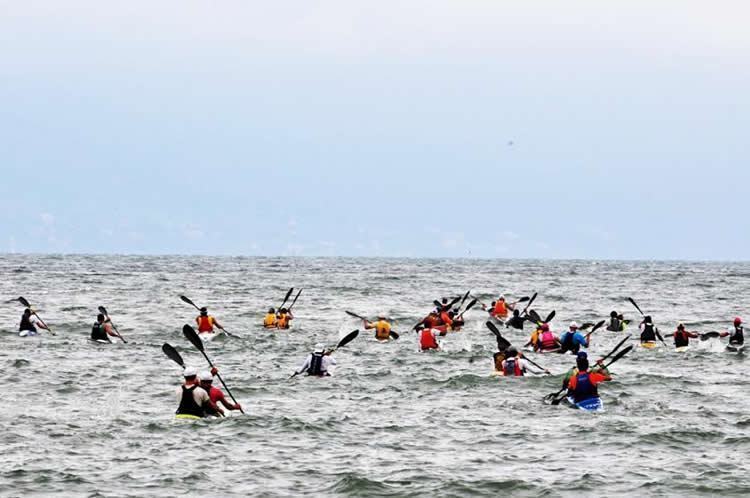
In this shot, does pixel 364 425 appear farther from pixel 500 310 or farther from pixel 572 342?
pixel 500 310

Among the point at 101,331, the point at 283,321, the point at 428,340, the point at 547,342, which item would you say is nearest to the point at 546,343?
the point at 547,342

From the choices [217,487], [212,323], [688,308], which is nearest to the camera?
[217,487]

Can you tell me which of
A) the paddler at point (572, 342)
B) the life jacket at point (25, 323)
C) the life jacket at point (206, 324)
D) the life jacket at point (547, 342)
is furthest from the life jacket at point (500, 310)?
the life jacket at point (25, 323)

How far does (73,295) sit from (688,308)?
37138 mm

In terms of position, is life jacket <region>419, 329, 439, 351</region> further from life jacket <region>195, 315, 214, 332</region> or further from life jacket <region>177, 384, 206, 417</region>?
life jacket <region>177, 384, 206, 417</region>

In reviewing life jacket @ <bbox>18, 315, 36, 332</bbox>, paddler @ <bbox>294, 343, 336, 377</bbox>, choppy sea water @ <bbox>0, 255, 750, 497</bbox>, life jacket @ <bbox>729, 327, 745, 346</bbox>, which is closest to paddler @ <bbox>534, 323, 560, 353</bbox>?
choppy sea water @ <bbox>0, 255, 750, 497</bbox>

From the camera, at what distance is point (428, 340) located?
127 feet

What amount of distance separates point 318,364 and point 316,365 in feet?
0.20

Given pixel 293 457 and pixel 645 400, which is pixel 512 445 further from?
pixel 645 400

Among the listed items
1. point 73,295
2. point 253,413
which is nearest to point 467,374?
point 253,413

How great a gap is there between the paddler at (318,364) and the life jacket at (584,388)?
7741 millimetres

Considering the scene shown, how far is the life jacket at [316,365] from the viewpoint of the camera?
30797mm

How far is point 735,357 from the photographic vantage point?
38344 mm

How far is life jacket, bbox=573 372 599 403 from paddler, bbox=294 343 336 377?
774 centimetres
